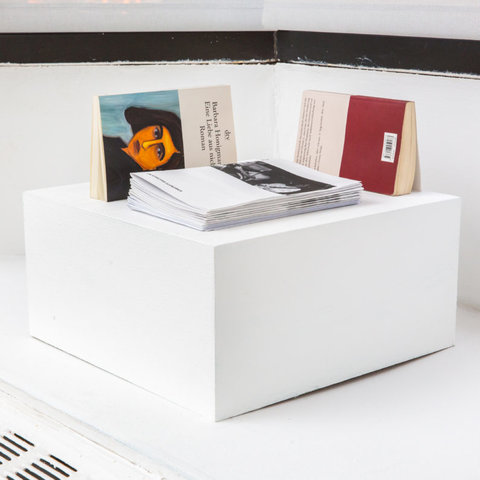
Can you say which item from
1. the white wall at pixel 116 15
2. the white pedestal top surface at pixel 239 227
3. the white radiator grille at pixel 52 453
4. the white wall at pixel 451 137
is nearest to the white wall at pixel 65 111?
the white wall at pixel 116 15

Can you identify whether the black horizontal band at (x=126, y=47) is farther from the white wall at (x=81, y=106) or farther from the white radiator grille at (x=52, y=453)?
the white radiator grille at (x=52, y=453)

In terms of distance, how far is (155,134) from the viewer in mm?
1595

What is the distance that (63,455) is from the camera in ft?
4.21

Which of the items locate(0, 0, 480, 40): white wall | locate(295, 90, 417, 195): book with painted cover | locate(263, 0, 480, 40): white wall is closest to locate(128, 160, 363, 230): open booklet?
locate(295, 90, 417, 195): book with painted cover

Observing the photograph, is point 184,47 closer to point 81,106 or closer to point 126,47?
point 126,47

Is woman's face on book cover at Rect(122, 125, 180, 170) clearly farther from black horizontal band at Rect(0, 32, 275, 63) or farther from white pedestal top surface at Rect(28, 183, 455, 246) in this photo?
black horizontal band at Rect(0, 32, 275, 63)

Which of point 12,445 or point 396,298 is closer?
point 12,445

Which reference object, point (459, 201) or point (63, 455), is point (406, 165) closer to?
point (459, 201)

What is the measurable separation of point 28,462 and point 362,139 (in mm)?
937

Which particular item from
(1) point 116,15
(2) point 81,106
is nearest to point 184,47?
(1) point 116,15

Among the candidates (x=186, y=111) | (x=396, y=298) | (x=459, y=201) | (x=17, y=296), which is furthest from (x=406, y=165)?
(x=17, y=296)

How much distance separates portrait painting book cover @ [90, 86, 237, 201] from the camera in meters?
1.54

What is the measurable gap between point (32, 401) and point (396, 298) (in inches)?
28.5

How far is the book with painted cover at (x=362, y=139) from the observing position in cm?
161
